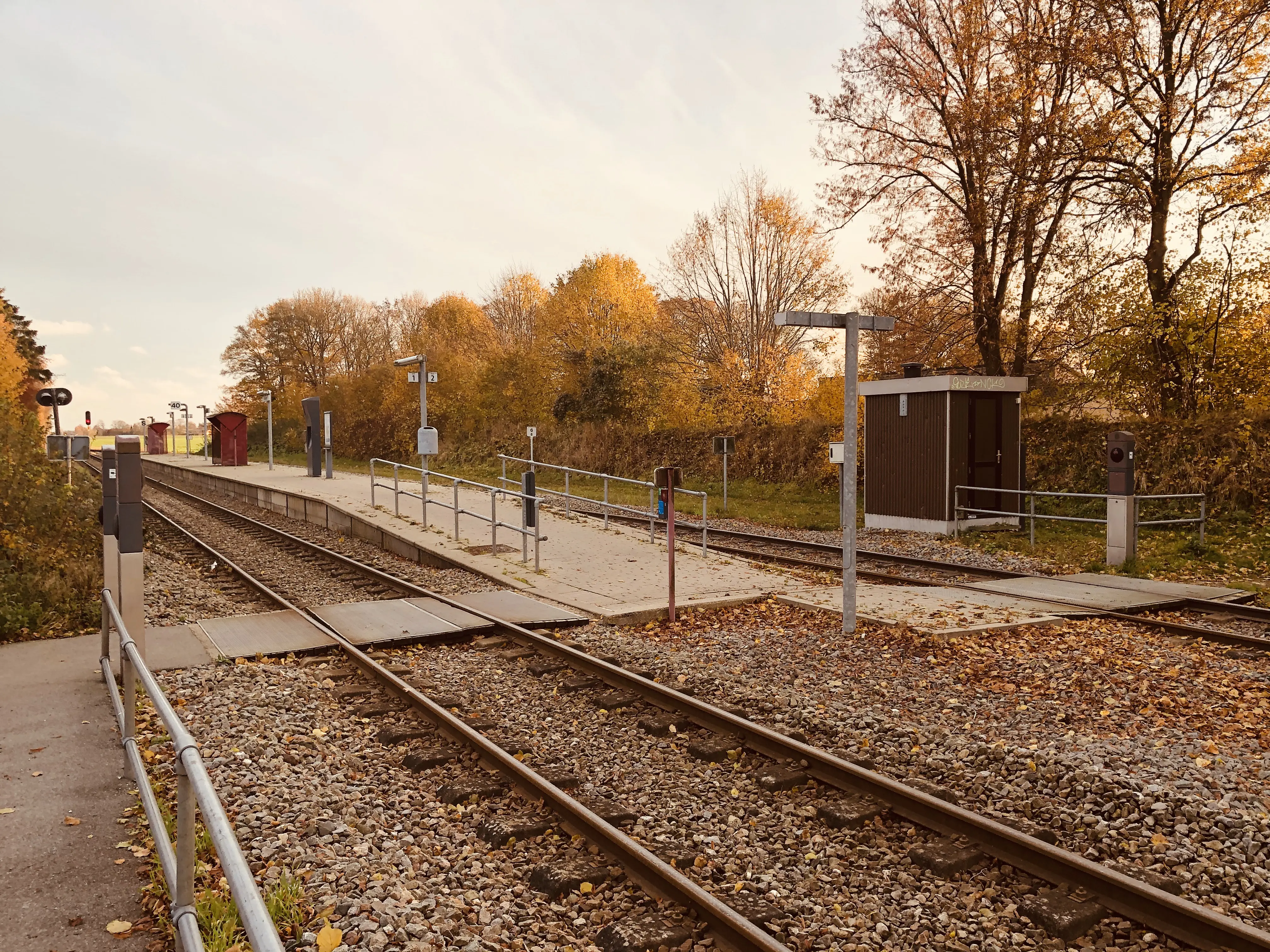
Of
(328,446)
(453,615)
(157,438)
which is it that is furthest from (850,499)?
(157,438)

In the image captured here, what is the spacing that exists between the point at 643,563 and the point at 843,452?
147 inches

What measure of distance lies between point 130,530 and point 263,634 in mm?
2237

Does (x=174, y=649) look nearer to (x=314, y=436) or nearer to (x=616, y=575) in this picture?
(x=616, y=575)

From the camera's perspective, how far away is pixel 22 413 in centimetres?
1327

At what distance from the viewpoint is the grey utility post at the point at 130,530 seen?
22.8 feet

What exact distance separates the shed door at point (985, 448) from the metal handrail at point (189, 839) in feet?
49.3

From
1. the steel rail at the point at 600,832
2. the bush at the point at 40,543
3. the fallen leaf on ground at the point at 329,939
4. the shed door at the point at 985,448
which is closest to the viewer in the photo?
the fallen leaf on ground at the point at 329,939

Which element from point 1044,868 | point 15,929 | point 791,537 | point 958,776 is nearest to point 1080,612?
point 958,776

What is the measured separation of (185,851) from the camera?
3004mm

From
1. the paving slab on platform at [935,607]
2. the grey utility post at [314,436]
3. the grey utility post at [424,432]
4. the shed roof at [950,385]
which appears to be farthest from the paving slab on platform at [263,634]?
the grey utility post at [314,436]

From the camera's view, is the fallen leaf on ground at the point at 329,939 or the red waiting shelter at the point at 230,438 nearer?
the fallen leaf on ground at the point at 329,939

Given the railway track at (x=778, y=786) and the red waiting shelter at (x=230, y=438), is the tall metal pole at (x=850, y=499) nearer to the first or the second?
the railway track at (x=778, y=786)

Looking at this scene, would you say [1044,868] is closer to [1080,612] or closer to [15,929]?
[15,929]

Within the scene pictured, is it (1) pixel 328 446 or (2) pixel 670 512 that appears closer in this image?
(2) pixel 670 512
